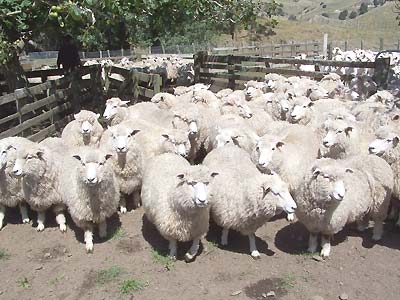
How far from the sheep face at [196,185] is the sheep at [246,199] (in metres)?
0.32

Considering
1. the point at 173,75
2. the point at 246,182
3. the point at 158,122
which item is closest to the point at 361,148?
the point at 246,182

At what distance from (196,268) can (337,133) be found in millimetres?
Answer: 3211

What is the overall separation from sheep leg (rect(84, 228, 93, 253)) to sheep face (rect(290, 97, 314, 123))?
14.8 feet

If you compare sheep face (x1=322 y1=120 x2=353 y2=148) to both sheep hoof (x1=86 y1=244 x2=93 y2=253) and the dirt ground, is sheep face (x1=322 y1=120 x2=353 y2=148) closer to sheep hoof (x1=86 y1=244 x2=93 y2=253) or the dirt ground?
the dirt ground

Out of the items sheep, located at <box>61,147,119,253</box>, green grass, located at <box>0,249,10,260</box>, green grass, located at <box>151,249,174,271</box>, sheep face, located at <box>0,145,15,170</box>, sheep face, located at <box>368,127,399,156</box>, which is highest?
sheep face, located at <box>368,127,399,156</box>

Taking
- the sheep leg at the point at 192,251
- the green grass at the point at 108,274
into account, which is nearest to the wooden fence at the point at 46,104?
the green grass at the point at 108,274

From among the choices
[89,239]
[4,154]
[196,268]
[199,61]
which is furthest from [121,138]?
[199,61]

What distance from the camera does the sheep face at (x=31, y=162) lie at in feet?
20.8

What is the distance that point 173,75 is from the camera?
2081 cm

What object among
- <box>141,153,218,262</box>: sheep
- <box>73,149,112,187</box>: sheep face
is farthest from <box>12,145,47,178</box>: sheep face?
<box>141,153,218,262</box>: sheep

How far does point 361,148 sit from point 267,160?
Answer: 5.72 feet

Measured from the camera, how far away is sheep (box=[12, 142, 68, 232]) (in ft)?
21.0

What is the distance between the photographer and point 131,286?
5176mm

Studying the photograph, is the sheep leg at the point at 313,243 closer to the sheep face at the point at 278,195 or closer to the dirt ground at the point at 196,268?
the dirt ground at the point at 196,268
